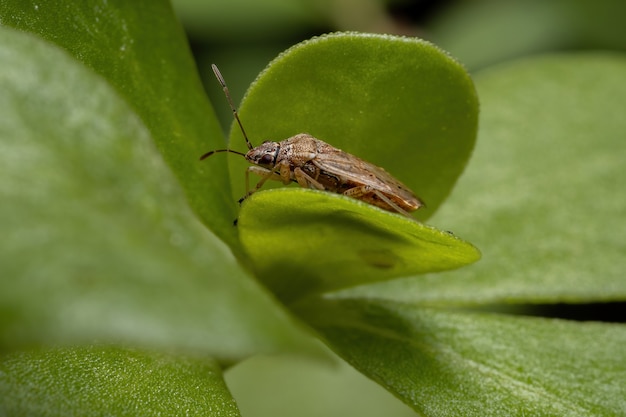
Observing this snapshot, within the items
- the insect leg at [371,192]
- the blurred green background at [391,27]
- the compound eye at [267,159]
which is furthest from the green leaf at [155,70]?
the blurred green background at [391,27]

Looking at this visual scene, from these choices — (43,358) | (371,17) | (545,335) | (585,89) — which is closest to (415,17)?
(371,17)

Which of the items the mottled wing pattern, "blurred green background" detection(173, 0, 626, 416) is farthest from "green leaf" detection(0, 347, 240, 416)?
"blurred green background" detection(173, 0, 626, 416)

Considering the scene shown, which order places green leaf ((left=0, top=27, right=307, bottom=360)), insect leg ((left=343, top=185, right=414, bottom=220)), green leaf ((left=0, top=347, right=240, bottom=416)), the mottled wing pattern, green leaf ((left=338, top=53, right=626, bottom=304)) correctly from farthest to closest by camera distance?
insect leg ((left=343, top=185, right=414, bottom=220)), green leaf ((left=338, top=53, right=626, bottom=304)), the mottled wing pattern, green leaf ((left=0, top=347, right=240, bottom=416)), green leaf ((left=0, top=27, right=307, bottom=360))

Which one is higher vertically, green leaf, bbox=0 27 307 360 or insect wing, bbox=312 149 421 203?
insect wing, bbox=312 149 421 203

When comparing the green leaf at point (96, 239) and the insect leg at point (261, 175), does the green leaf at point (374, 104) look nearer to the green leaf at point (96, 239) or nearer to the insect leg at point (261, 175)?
the insect leg at point (261, 175)

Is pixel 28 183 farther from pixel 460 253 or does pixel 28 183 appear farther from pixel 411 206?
pixel 411 206

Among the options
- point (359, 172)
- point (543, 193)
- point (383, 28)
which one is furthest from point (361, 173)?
point (383, 28)

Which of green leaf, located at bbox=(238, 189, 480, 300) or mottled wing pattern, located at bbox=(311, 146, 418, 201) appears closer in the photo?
green leaf, located at bbox=(238, 189, 480, 300)

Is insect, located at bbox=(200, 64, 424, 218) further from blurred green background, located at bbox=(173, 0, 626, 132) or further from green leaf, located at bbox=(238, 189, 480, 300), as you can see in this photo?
blurred green background, located at bbox=(173, 0, 626, 132)
